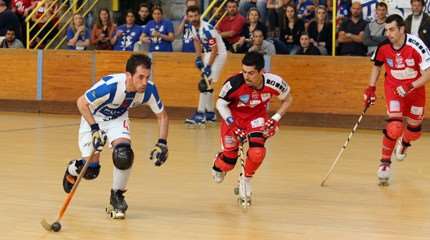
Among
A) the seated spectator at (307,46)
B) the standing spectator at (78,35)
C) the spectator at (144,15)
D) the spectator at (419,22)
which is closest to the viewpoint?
the spectator at (419,22)

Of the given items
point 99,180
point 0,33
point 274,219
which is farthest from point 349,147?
point 0,33

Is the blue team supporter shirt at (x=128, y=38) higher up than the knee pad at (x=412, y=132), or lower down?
lower down

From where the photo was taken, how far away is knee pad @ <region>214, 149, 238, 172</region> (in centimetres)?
938

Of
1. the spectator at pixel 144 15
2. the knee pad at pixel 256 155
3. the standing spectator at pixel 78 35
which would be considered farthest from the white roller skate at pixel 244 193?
the standing spectator at pixel 78 35

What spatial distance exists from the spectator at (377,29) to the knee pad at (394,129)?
622 cm

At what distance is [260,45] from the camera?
1697 cm

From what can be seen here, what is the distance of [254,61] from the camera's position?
8797mm

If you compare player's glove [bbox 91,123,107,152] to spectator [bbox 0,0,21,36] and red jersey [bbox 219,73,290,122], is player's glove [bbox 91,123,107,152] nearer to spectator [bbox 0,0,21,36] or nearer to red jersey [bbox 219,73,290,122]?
red jersey [bbox 219,73,290,122]

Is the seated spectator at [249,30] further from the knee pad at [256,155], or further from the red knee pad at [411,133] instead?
the knee pad at [256,155]

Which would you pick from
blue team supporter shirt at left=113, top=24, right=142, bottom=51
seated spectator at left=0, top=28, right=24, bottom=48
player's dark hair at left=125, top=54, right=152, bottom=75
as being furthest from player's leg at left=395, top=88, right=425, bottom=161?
seated spectator at left=0, top=28, right=24, bottom=48

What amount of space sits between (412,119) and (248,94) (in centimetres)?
259

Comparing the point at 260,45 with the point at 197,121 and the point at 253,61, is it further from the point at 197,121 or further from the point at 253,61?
the point at 253,61

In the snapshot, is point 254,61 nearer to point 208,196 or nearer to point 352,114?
point 208,196

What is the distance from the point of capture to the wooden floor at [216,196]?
791 centimetres
